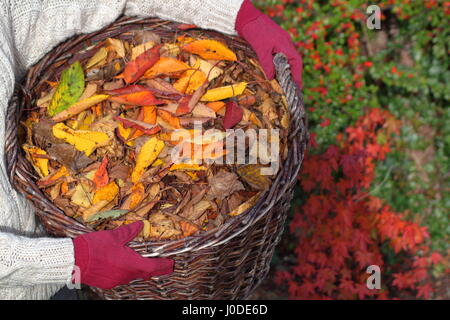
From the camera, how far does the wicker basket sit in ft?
Answer: 4.25

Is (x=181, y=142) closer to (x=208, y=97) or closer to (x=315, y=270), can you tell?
(x=208, y=97)

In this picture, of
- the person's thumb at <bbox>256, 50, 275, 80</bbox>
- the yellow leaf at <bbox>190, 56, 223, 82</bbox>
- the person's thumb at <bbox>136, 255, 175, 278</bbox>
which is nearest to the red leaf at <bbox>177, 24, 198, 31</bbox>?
the yellow leaf at <bbox>190, 56, 223, 82</bbox>

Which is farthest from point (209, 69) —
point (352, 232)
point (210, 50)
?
point (352, 232)

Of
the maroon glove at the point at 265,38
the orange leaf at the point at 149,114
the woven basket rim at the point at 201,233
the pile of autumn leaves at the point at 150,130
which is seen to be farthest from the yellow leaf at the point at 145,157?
the maroon glove at the point at 265,38

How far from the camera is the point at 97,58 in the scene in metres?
1.65

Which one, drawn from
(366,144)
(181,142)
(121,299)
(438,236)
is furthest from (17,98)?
(438,236)

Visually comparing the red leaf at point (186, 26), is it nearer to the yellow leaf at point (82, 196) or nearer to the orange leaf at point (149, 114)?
the orange leaf at point (149, 114)

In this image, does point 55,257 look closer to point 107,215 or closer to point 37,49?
point 107,215

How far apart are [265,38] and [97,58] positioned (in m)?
0.52

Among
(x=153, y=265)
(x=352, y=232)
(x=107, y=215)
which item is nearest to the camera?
(x=153, y=265)

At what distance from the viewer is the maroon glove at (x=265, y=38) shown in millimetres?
1622

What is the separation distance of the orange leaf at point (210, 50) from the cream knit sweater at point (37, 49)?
3.6 inches

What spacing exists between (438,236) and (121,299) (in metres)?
1.60

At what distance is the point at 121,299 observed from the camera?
1524mm
